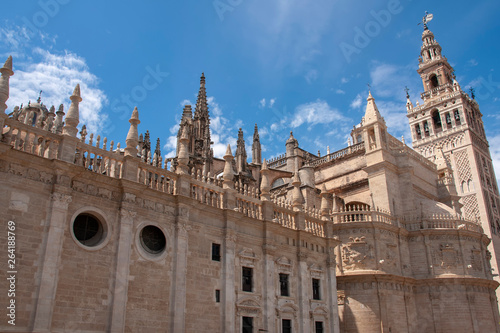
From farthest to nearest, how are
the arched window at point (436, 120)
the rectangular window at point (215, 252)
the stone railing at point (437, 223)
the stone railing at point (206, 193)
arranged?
the arched window at point (436, 120) → the stone railing at point (437, 223) → the stone railing at point (206, 193) → the rectangular window at point (215, 252)

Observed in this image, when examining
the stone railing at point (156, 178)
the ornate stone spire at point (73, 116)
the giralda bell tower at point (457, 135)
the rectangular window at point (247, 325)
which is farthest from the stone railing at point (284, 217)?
the giralda bell tower at point (457, 135)

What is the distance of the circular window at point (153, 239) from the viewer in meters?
16.0

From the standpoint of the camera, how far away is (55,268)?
513 inches

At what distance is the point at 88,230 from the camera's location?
580 inches

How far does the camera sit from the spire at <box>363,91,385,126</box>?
111 feet

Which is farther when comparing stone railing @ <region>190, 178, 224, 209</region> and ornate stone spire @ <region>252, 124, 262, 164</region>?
ornate stone spire @ <region>252, 124, 262, 164</region>

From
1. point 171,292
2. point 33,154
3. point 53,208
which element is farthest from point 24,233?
point 171,292

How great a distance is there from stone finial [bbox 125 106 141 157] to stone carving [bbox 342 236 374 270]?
57.1 ft

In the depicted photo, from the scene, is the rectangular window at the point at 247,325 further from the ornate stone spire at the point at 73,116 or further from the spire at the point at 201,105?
the spire at the point at 201,105

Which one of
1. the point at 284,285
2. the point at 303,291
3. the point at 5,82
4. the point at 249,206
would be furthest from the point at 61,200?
the point at 303,291

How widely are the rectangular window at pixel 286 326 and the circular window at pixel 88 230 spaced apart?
9.30 m

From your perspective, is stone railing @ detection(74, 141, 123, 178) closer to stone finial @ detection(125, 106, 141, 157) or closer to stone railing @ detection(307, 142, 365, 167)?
stone finial @ detection(125, 106, 141, 157)

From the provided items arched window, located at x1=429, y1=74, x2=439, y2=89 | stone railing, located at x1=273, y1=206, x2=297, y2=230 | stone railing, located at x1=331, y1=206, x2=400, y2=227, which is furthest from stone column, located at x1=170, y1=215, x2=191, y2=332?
arched window, located at x1=429, y1=74, x2=439, y2=89

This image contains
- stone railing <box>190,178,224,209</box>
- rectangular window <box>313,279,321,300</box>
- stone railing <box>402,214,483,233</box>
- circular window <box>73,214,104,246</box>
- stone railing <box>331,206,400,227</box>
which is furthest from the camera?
stone railing <box>402,214,483,233</box>
